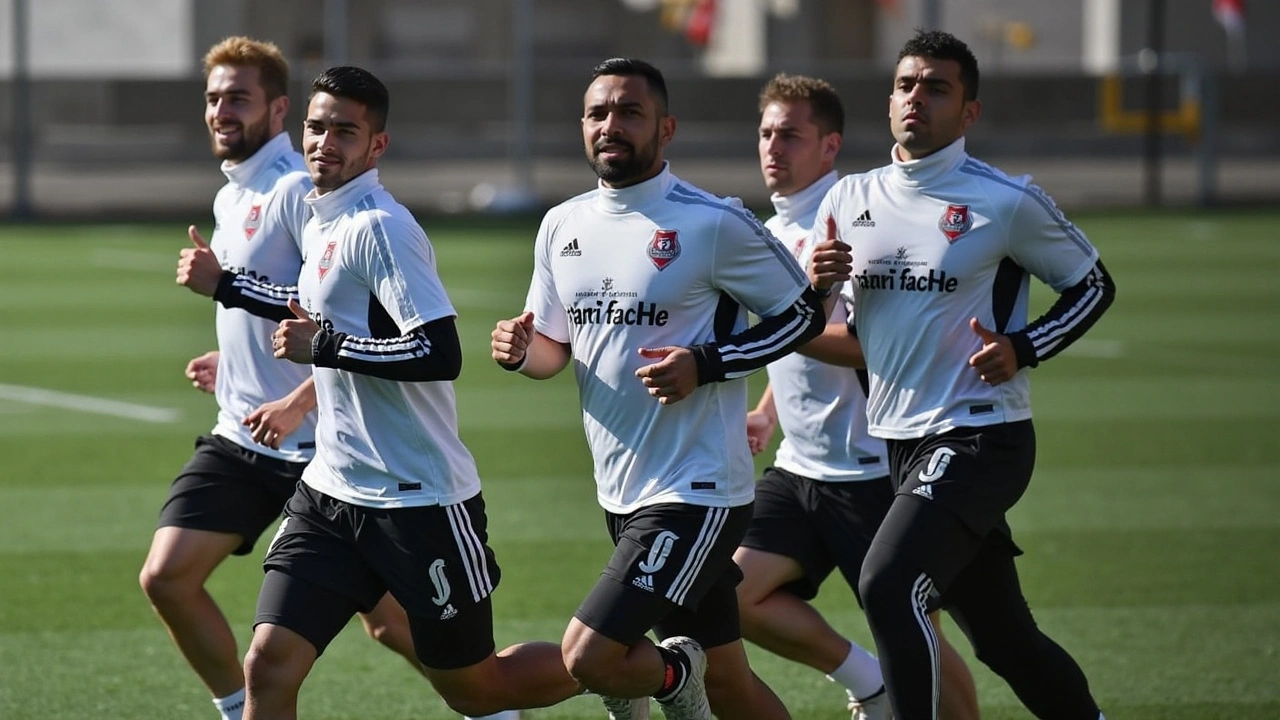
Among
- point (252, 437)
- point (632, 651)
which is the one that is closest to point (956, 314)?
point (632, 651)

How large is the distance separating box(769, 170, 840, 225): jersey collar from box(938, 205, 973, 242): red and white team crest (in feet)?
3.18

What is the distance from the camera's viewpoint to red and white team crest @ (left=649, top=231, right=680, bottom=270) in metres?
5.83

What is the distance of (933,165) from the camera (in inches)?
245

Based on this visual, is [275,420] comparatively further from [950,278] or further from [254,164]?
[950,278]

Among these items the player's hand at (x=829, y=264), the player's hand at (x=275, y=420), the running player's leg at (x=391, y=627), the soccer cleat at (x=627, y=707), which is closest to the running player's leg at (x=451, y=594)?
the soccer cleat at (x=627, y=707)

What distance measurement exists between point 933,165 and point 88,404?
10.2 metres

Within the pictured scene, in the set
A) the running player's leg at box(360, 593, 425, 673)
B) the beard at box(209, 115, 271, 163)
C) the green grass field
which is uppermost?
the beard at box(209, 115, 271, 163)

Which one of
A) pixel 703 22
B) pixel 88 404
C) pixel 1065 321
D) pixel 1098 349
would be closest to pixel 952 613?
pixel 1065 321

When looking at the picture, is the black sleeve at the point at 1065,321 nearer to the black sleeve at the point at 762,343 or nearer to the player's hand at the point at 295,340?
the black sleeve at the point at 762,343

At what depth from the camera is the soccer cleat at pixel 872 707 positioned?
6910 mm

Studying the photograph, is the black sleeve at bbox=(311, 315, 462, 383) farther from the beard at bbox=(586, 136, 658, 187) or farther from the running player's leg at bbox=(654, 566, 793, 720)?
the running player's leg at bbox=(654, 566, 793, 720)

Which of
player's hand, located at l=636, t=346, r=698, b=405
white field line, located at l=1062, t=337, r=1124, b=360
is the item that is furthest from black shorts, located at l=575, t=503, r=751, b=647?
white field line, located at l=1062, t=337, r=1124, b=360

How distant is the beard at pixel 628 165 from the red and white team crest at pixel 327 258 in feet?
2.88

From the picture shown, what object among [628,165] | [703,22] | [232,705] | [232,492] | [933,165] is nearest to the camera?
[628,165]
